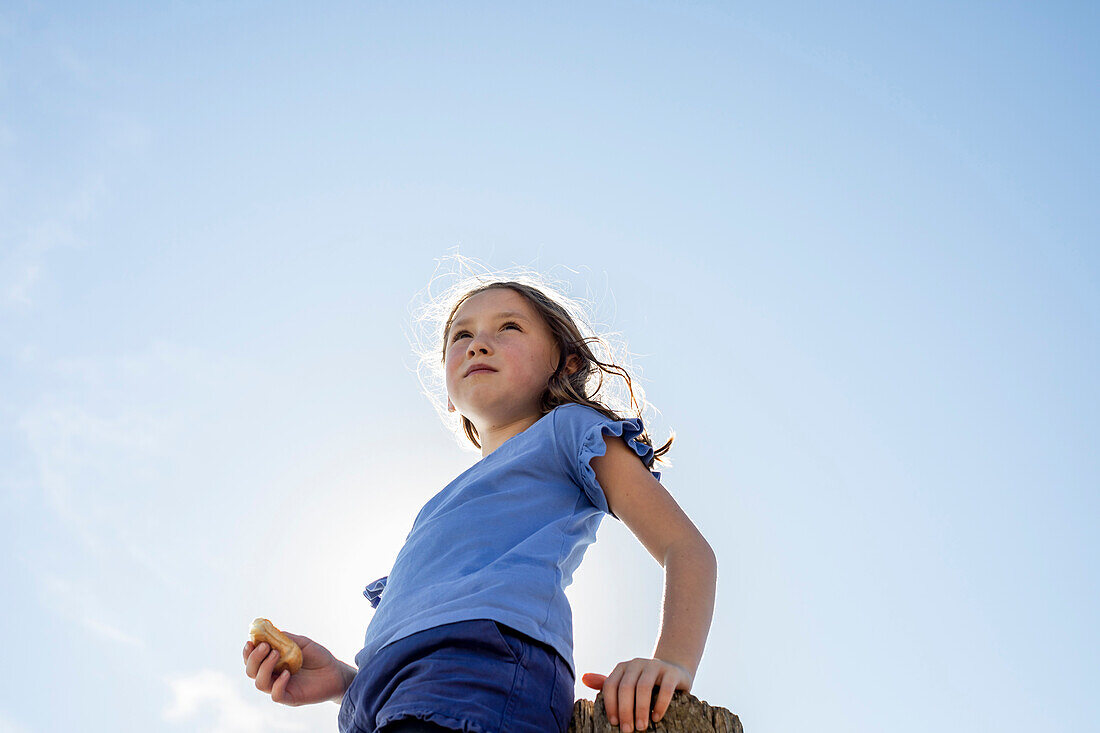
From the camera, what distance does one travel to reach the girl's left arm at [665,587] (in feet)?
6.58

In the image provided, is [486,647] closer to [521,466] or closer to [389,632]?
[389,632]

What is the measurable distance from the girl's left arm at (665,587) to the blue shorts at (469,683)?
125mm

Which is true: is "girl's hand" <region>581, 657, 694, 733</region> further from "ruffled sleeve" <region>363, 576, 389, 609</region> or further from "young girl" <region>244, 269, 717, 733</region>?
"ruffled sleeve" <region>363, 576, 389, 609</region>

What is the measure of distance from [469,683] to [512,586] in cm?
32

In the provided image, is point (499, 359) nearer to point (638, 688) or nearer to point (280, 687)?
point (280, 687)

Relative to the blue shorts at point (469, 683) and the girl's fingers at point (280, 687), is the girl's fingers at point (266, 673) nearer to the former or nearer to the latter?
the girl's fingers at point (280, 687)

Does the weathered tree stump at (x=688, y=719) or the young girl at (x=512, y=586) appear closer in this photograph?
the weathered tree stump at (x=688, y=719)

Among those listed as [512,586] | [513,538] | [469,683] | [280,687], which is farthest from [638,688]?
[280,687]

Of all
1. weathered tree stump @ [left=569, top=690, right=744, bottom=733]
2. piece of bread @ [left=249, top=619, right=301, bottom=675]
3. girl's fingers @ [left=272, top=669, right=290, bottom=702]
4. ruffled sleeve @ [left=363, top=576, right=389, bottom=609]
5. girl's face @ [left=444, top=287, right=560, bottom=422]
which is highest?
girl's face @ [left=444, top=287, right=560, bottom=422]

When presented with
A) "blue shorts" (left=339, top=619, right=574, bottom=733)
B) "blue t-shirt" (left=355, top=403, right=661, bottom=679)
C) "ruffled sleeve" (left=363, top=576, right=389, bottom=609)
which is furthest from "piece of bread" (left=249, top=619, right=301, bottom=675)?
"ruffled sleeve" (left=363, top=576, right=389, bottom=609)

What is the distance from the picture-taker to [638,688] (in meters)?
2.00

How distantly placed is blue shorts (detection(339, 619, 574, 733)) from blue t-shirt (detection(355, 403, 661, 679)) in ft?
0.11

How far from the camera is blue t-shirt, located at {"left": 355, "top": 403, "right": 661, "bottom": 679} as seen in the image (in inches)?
92.7

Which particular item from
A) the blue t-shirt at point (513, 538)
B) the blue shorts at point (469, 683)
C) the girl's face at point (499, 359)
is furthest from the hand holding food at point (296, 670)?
the girl's face at point (499, 359)
